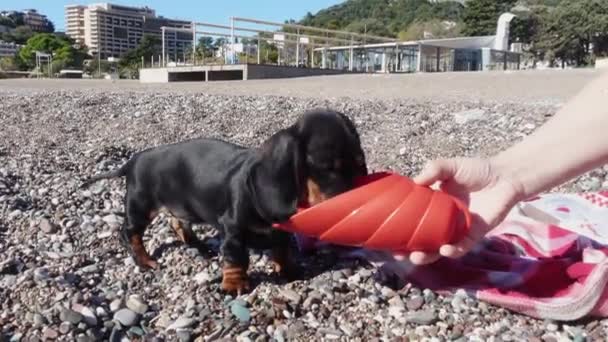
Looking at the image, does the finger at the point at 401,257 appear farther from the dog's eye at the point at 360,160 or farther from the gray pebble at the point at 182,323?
the gray pebble at the point at 182,323

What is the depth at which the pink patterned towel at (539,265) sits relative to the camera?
2043 mm

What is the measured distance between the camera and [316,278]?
7.98 ft

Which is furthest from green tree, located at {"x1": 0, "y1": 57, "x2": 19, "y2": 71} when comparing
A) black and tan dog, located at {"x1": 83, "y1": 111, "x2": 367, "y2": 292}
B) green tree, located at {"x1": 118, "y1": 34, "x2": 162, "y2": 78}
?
black and tan dog, located at {"x1": 83, "y1": 111, "x2": 367, "y2": 292}

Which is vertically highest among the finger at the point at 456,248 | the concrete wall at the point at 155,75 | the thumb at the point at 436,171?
the concrete wall at the point at 155,75

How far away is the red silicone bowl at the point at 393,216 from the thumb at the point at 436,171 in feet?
0.09

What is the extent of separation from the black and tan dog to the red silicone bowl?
8cm

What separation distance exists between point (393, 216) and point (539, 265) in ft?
2.15

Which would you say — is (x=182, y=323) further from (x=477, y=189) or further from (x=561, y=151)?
(x=561, y=151)

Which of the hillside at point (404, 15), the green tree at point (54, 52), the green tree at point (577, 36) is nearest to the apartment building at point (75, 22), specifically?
the green tree at point (54, 52)

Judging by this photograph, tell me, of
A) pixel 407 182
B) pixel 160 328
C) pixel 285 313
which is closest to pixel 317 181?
pixel 407 182

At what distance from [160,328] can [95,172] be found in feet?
6.44

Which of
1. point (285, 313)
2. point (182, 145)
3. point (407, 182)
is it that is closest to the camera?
point (407, 182)

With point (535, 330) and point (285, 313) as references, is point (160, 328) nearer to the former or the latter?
point (285, 313)

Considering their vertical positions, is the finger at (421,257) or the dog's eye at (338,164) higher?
the dog's eye at (338,164)
